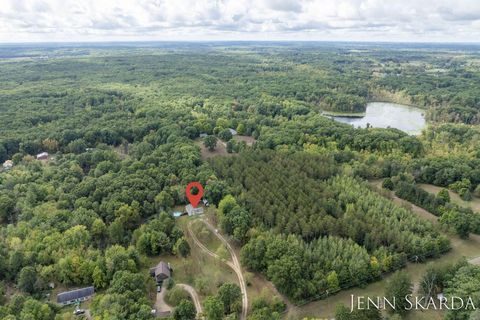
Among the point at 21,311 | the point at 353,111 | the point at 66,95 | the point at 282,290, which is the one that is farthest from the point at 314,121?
the point at 66,95

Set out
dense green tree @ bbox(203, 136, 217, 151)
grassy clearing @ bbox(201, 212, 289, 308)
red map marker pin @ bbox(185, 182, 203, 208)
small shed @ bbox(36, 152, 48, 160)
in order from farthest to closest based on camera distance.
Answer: dense green tree @ bbox(203, 136, 217, 151) < small shed @ bbox(36, 152, 48, 160) < red map marker pin @ bbox(185, 182, 203, 208) < grassy clearing @ bbox(201, 212, 289, 308)

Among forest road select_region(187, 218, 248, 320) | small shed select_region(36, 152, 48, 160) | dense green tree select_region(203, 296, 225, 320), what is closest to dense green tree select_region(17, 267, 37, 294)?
forest road select_region(187, 218, 248, 320)

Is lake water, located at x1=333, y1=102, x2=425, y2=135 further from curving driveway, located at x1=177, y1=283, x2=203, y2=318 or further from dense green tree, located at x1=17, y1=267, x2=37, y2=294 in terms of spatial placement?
dense green tree, located at x1=17, y1=267, x2=37, y2=294

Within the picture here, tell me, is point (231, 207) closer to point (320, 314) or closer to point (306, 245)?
point (306, 245)

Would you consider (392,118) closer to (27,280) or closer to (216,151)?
(216,151)

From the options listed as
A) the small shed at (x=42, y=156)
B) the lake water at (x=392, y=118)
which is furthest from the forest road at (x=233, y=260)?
the lake water at (x=392, y=118)
